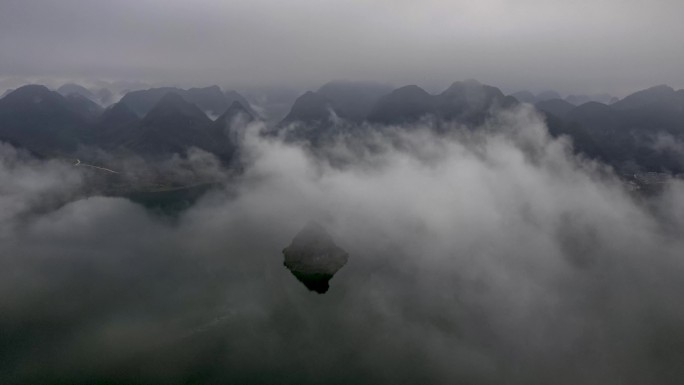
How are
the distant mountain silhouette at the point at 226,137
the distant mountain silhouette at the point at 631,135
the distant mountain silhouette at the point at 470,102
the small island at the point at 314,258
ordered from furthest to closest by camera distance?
the distant mountain silhouette at the point at 226,137, the distant mountain silhouette at the point at 470,102, the distant mountain silhouette at the point at 631,135, the small island at the point at 314,258

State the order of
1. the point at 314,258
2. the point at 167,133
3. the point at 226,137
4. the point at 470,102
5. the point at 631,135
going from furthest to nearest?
the point at 226,137 < the point at 167,133 < the point at 631,135 < the point at 470,102 < the point at 314,258

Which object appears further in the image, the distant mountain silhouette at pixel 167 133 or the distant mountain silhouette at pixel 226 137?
the distant mountain silhouette at pixel 226 137

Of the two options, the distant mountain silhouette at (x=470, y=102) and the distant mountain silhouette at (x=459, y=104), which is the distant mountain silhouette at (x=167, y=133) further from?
the distant mountain silhouette at (x=470, y=102)

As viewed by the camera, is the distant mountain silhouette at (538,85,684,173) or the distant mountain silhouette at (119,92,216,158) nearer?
the distant mountain silhouette at (538,85,684,173)

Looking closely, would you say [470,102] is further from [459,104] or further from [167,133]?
[167,133]

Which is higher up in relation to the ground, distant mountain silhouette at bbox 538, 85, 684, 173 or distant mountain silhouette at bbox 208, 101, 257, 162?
distant mountain silhouette at bbox 538, 85, 684, 173

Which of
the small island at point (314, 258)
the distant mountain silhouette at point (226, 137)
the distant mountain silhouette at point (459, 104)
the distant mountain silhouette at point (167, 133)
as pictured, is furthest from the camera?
the distant mountain silhouette at point (226, 137)

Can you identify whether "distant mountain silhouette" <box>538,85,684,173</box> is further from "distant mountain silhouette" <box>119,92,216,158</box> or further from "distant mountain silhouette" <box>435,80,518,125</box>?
"distant mountain silhouette" <box>119,92,216,158</box>

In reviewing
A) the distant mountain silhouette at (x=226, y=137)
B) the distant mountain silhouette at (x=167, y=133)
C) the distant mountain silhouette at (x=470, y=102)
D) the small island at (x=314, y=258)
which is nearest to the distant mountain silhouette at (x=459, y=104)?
the distant mountain silhouette at (x=470, y=102)

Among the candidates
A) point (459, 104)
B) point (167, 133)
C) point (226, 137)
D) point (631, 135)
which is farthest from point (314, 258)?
point (631, 135)

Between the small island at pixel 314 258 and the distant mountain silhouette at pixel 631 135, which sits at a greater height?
the distant mountain silhouette at pixel 631 135

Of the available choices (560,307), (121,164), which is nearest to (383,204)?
(560,307)

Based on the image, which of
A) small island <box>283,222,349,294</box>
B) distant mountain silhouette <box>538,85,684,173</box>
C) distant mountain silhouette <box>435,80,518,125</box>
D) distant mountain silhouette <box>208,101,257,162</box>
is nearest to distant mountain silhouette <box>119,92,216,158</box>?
distant mountain silhouette <box>208,101,257,162</box>
